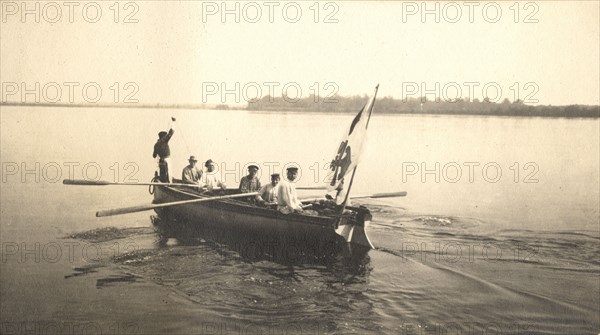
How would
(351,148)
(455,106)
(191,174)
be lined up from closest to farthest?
1. (351,148)
2. (455,106)
3. (191,174)

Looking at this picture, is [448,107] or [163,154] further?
[163,154]

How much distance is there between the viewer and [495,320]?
18.1ft

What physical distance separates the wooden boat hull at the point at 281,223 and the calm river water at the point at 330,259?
0.37m

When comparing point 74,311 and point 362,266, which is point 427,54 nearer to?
point 362,266

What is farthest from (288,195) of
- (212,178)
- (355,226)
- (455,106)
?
(455,106)

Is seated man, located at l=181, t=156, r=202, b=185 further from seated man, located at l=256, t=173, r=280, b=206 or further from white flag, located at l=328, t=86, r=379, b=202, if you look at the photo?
white flag, located at l=328, t=86, r=379, b=202

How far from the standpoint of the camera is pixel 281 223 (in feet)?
22.5

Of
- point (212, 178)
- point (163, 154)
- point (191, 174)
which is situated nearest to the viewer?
point (212, 178)

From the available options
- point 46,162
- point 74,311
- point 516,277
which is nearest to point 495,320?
point 516,277

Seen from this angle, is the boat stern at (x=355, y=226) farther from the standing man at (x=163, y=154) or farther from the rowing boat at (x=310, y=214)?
the standing man at (x=163, y=154)

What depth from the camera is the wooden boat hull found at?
6.63 m

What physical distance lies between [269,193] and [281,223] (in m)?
0.86

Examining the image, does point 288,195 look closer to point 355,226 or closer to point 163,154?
point 355,226

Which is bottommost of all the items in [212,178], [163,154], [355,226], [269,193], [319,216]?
[355,226]
